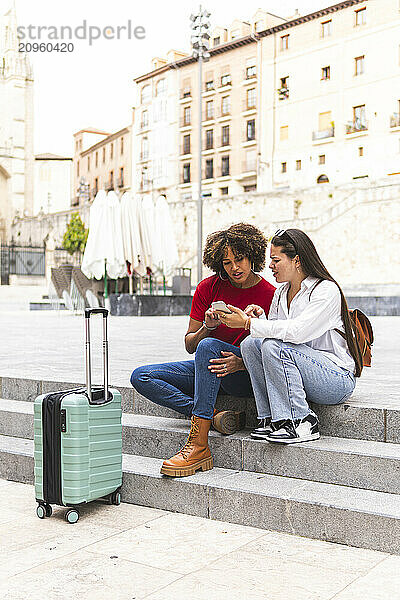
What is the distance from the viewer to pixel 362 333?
3.83m

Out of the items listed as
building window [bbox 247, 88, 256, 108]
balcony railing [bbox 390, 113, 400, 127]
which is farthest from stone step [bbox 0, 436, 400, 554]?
building window [bbox 247, 88, 256, 108]

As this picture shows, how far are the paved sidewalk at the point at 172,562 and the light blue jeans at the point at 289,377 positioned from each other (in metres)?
0.63

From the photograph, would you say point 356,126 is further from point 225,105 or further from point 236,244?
point 236,244

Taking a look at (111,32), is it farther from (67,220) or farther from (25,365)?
(67,220)

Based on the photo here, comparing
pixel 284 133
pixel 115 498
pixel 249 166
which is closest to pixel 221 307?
pixel 115 498

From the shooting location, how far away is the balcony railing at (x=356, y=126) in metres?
37.2

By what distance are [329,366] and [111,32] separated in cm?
1977

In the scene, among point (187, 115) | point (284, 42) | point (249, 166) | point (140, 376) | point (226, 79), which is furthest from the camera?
point (187, 115)

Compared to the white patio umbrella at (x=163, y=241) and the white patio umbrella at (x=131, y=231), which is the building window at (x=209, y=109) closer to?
the white patio umbrella at (x=163, y=241)

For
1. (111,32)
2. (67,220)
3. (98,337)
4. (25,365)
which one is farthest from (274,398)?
(67,220)

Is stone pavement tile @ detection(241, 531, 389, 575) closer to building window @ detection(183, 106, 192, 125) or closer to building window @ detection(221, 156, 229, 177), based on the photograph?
building window @ detection(221, 156, 229, 177)

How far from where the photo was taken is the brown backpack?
3803mm

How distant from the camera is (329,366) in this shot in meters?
3.65

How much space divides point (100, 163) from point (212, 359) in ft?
198
